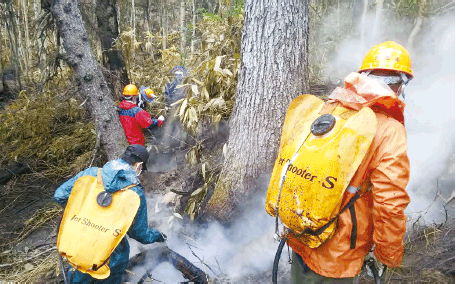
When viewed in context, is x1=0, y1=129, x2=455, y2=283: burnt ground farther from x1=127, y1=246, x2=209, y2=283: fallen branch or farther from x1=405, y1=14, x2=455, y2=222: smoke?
x1=405, y1=14, x2=455, y2=222: smoke

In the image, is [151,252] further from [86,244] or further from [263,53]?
[263,53]

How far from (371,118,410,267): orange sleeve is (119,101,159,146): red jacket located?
4.56 m

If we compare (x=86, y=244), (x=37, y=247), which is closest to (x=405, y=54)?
(x=86, y=244)

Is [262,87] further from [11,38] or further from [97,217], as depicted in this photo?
[11,38]

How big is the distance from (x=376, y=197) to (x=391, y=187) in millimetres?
100

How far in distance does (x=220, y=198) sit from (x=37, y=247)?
2.89 meters

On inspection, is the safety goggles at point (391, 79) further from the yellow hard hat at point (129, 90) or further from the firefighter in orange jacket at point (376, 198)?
the yellow hard hat at point (129, 90)

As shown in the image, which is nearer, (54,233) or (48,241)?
(48,241)

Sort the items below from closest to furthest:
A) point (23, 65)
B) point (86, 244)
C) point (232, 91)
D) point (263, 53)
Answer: point (86, 244) < point (263, 53) < point (232, 91) < point (23, 65)

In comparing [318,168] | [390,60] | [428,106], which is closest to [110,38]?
[428,106]

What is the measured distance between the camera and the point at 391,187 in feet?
5.83

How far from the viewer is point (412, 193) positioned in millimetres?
3801

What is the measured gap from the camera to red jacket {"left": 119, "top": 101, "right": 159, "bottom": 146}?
572 centimetres

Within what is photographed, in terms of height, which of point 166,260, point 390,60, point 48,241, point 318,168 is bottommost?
point 48,241
